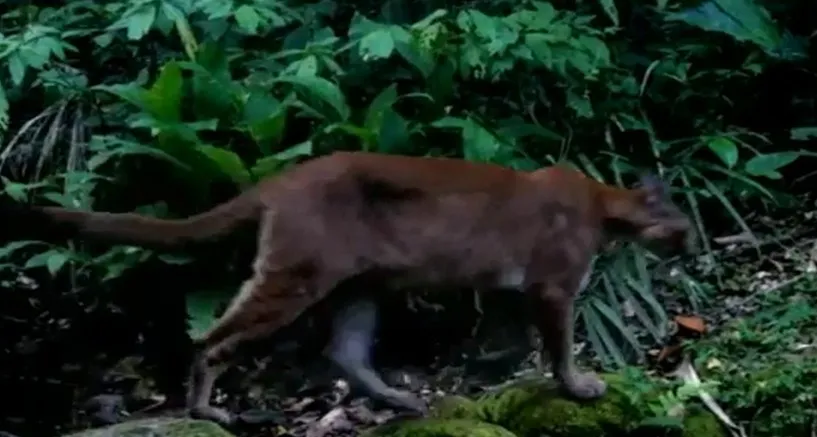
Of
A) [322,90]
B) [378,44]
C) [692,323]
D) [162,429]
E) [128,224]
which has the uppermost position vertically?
[378,44]

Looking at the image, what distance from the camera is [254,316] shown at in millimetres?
4898

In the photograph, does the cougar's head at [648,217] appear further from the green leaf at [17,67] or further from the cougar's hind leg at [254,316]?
the green leaf at [17,67]

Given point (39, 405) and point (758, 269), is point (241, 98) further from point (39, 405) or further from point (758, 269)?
point (758, 269)

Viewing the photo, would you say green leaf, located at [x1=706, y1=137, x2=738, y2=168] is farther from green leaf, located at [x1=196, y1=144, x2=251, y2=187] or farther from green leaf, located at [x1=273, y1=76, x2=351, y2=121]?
green leaf, located at [x1=196, y1=144, x2=251, y2=187]

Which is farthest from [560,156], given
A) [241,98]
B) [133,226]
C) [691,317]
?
[133,226]

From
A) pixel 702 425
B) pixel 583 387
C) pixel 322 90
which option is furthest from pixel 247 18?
pixel 702 425

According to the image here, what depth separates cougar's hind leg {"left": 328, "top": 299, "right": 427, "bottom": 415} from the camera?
5.21 metres

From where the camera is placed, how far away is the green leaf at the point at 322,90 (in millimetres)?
6242

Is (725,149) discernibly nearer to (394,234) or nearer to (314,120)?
(314,120)

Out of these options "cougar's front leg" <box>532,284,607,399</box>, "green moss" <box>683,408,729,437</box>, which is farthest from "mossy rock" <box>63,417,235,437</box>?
"green moss" <box>683,408,729,437</box>

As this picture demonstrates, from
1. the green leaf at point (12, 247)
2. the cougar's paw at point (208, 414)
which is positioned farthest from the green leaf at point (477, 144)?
the green leaf at point (12, 247)

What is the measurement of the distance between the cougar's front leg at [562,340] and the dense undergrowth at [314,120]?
1.20 m

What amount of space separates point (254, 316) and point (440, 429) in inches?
29.7

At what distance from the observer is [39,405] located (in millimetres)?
6180
